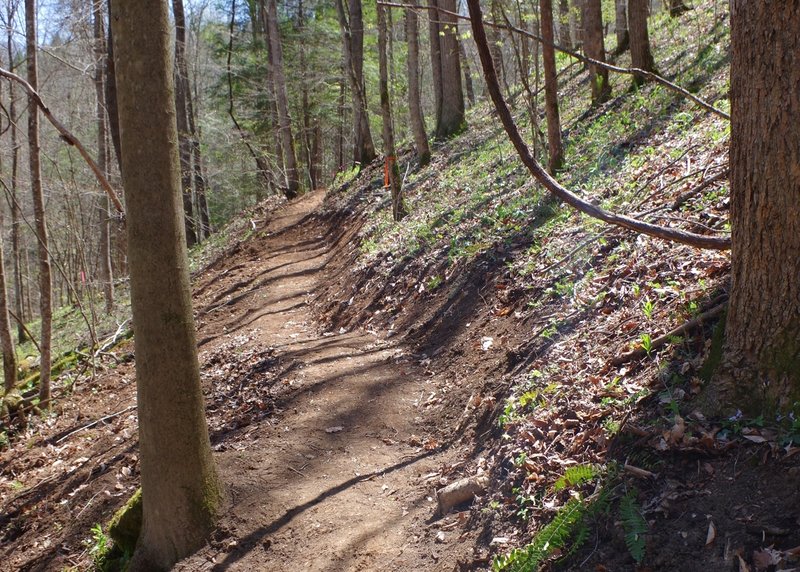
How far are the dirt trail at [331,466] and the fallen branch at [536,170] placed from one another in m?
2.25

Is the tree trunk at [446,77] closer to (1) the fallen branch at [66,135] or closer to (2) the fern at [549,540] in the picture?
(1) the fallen branch at [66,135]

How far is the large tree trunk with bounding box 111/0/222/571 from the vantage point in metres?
4.17

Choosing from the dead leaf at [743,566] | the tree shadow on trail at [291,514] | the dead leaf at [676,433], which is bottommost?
the tree shadow on trail at [291,514]

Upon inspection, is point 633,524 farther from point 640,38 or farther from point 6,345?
point 6,345

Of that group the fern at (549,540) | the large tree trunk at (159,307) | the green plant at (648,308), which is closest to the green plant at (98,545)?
the large tree trunk at (159,307)

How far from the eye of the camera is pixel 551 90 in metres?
8.70

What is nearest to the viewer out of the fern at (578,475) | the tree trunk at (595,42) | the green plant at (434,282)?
the fern at (578,475)

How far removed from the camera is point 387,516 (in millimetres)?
4676

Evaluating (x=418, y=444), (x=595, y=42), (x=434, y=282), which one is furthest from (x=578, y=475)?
(x=595, y=42)

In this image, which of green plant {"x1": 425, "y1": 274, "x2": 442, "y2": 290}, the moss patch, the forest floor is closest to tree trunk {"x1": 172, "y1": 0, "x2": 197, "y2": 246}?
the forest floor

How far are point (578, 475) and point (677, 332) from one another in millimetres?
1164

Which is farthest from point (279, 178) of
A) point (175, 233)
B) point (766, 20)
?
point (766, 20)

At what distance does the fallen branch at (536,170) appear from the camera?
252cm

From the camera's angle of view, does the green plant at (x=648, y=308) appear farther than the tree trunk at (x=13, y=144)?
No
